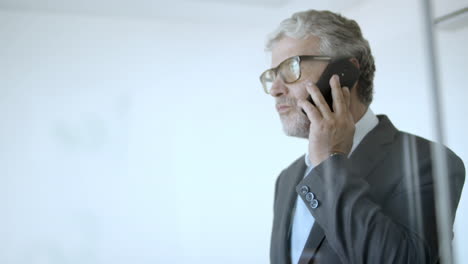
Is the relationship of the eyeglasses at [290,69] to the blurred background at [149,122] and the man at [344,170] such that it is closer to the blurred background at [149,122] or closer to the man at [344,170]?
the man at [344,170]

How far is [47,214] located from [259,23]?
1067mm

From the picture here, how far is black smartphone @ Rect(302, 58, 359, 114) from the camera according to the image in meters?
0.65

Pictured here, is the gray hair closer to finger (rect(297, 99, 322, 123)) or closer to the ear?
the ear

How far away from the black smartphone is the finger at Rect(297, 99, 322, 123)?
0.08ft

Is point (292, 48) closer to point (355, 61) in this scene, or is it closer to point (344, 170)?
point (355, 61)

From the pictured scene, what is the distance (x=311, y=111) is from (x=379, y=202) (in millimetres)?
178

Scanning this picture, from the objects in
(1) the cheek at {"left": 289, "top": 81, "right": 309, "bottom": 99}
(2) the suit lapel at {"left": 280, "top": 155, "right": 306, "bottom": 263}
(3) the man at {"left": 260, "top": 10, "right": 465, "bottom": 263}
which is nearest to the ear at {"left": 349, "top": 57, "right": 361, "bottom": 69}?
(3) the man at {"left": 260, "top": 10, "right": 465, "bottom": 263}

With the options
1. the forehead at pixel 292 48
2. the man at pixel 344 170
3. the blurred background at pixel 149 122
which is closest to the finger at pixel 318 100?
the man at pixel 344 170

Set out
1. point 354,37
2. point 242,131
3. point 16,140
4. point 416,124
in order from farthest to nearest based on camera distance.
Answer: point 242,131
point 16,140
point 416,124
point 354,37

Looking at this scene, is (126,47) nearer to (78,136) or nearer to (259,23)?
(78,136)

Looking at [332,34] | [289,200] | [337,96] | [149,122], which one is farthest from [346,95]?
[149,122]

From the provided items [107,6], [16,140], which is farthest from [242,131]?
[16,140]

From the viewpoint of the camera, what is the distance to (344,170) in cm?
53

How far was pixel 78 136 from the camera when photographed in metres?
1.26
